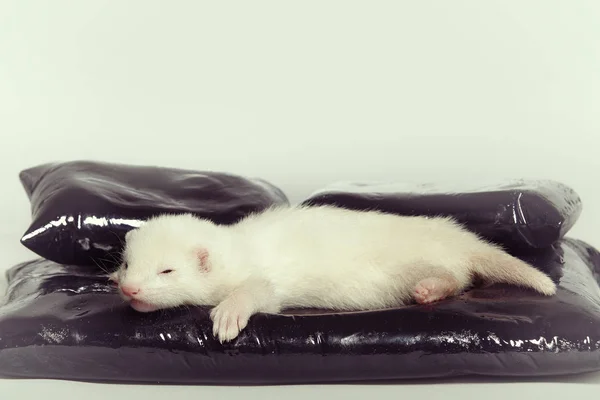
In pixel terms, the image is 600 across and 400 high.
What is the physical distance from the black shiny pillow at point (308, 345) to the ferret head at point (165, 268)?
0.08 m

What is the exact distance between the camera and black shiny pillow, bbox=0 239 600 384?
12.4ft

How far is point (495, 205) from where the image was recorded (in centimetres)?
492

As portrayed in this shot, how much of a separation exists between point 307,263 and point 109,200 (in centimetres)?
128

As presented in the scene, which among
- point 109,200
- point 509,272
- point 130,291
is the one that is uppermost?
point 109,200

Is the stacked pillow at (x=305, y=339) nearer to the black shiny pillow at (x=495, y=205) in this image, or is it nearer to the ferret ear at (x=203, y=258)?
the ferret ear at (x=203, y=258)

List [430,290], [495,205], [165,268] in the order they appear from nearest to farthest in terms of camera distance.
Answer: [165,268] → [430,290] → [495,205]

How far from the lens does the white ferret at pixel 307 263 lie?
4.00 meters

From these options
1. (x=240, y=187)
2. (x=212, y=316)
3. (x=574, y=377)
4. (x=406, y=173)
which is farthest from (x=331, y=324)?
(x=406, y=173)

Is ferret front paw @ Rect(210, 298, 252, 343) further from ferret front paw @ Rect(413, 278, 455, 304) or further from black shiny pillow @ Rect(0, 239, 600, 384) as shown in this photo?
ferret front paw @ Rect(413, 278, 455, 304)

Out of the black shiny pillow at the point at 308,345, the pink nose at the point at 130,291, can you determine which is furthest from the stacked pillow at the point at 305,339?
the pink nose at the point at 130,291

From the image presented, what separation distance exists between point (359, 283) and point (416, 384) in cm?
67

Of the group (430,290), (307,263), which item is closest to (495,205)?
(430,290)

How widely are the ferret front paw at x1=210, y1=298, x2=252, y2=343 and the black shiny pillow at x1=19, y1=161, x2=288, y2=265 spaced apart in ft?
4.12

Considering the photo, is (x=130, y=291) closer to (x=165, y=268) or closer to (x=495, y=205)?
(x=165, y=268)
